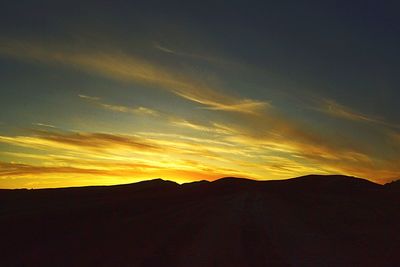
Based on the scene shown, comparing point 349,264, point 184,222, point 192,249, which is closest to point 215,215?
point 184,222

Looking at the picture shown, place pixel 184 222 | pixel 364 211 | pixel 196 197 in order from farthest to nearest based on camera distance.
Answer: pixel 196 197 → pixel 364 211 → pixel 184 222

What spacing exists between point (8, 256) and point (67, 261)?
8.77ft

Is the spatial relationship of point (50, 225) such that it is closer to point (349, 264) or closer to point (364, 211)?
point (349, 264)

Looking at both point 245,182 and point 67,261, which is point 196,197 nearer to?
point 245,182

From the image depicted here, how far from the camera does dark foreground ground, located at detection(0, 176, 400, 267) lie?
19234 millimetres

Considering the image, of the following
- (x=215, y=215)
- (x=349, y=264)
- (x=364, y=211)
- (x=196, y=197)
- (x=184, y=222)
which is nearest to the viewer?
(x=349, y=264)

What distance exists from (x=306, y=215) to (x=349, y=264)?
33.9ft

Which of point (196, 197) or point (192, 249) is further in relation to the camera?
point (196, 197)

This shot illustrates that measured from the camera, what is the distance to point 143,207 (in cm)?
3192

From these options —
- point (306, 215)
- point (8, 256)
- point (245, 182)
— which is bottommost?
point (8, 256)

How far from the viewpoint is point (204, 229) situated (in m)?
23.8

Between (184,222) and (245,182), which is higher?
(245,182)

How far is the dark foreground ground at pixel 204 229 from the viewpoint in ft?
63.1

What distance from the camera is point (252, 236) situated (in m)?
22.3
